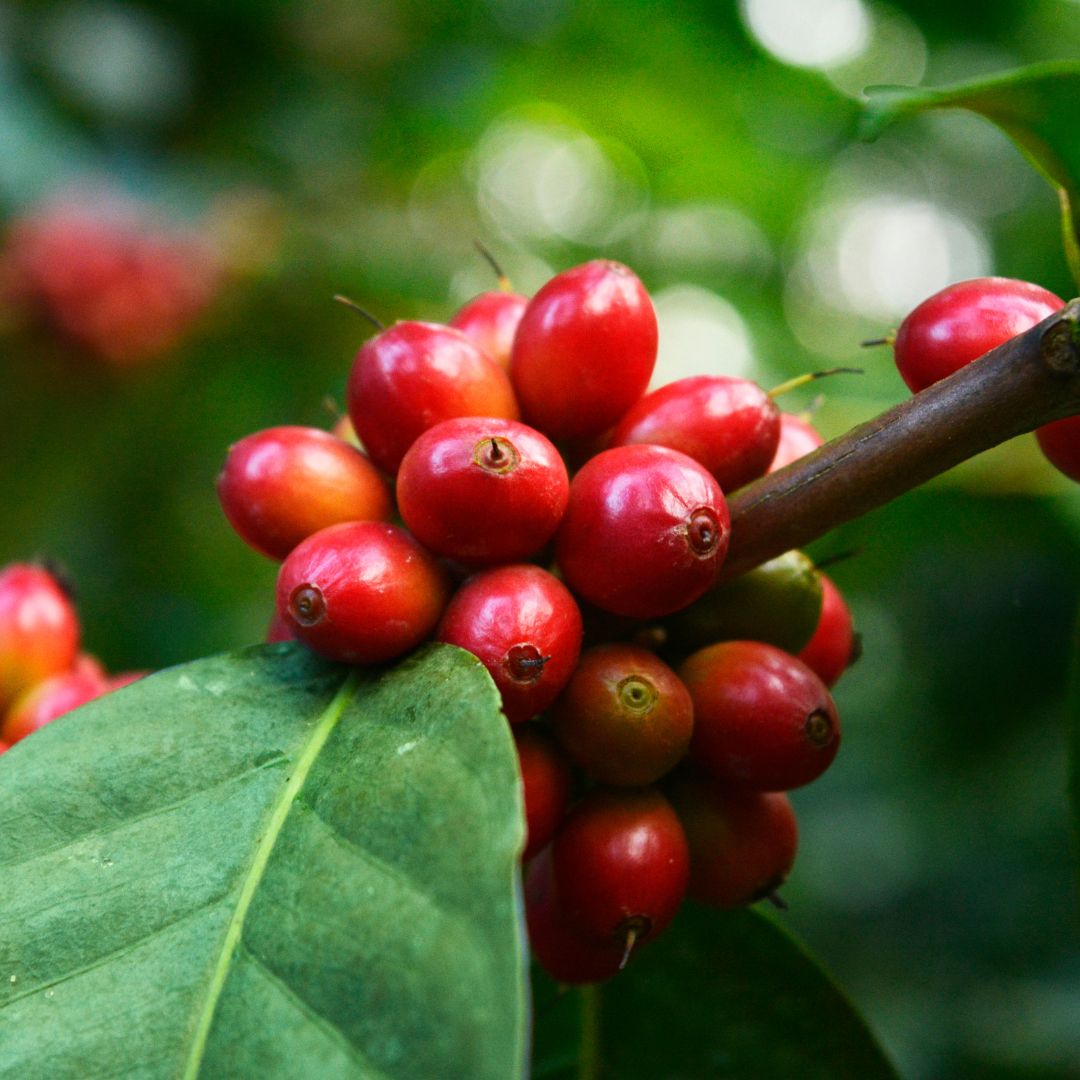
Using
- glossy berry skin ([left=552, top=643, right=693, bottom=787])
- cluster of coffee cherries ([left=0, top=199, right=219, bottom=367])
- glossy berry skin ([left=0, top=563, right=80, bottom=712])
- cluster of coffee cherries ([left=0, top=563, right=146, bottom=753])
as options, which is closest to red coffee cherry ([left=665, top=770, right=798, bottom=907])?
glossy berry skin ([left=552, top=643, right=693, bottom=787])

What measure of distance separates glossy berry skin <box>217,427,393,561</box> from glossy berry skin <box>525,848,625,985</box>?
1.64ft

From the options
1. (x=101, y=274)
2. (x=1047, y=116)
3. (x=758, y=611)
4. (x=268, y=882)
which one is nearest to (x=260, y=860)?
(x=268, y=882)

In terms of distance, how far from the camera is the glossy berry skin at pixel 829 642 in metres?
1.57

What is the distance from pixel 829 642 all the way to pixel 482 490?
627 millimetres

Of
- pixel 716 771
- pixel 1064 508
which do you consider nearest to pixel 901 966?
pixel 1064 508

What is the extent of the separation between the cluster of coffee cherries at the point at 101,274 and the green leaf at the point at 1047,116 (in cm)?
361

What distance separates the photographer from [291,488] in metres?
1.39

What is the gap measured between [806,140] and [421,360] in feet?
11.5

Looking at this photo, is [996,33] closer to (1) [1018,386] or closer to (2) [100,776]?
(1) [1018,386]

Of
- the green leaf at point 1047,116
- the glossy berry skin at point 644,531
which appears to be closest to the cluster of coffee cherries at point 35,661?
the glossy berry skin at point 644,531

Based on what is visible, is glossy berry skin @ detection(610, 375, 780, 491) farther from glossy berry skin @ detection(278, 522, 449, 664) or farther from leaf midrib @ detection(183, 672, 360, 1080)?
leaf midrib @ detection(183, 672, 360, 1080)

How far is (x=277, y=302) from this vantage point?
4.54 m

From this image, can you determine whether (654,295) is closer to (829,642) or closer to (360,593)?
(829,642)

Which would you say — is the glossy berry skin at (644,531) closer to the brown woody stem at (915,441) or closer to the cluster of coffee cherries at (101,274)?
the brown woody stem at (915,441)
